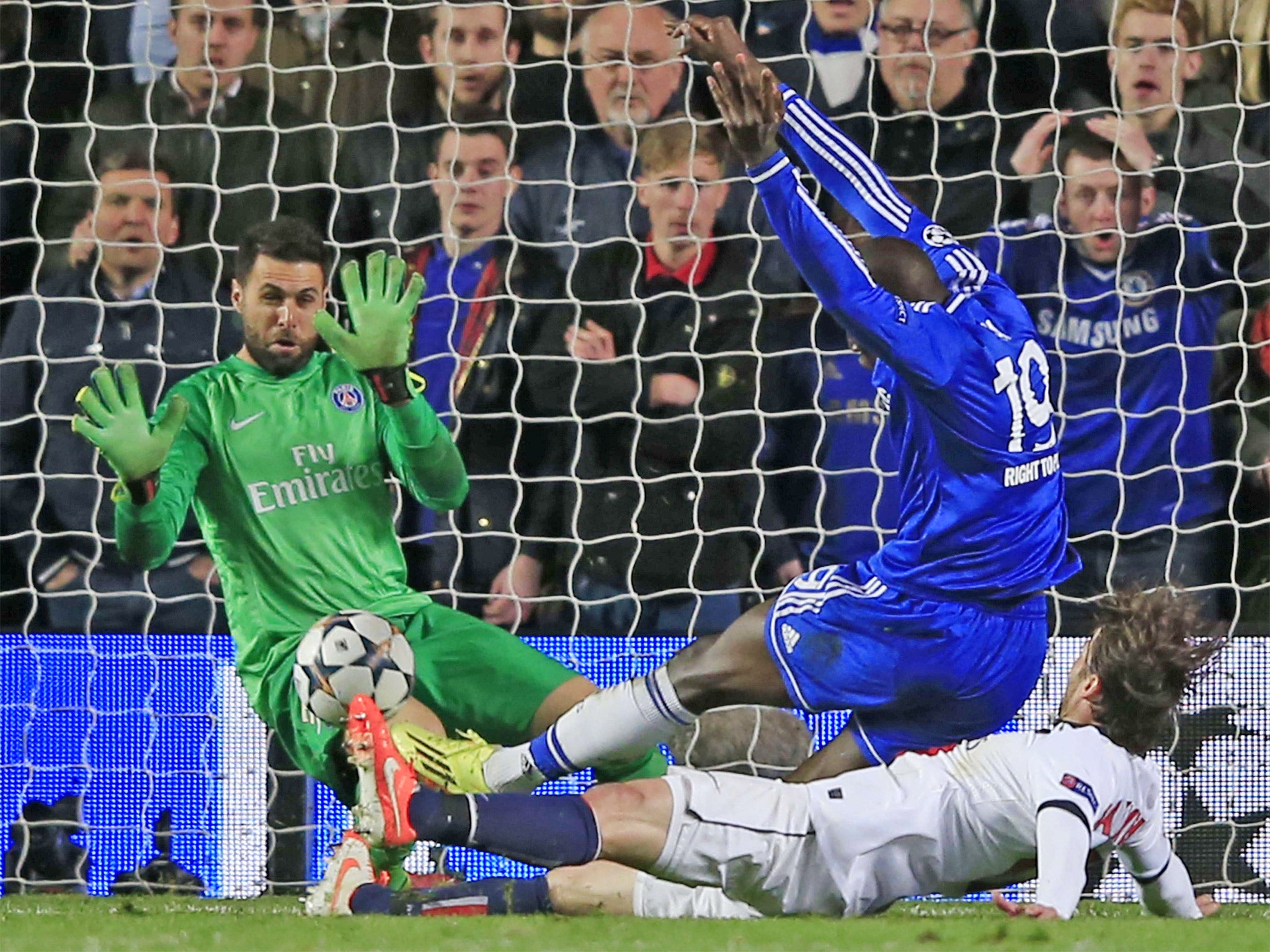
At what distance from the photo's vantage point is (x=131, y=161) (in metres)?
5.74

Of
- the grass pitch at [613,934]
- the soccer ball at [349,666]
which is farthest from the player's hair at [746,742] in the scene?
the grass pitch at [613,934]

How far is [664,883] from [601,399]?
1.90 metres

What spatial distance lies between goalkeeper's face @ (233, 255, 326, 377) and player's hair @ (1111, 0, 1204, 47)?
2474 millimetres

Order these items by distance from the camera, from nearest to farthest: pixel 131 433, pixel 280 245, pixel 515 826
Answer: pixel 515 826, pixel 131 433, pixel 280 245

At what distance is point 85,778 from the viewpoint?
5.12 metres

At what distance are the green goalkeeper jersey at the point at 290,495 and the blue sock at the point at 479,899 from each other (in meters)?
0.99

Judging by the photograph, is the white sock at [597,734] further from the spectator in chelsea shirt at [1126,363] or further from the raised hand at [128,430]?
the spectator in chelsea shirt at [1126,363]

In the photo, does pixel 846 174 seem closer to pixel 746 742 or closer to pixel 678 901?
pixel 746 742

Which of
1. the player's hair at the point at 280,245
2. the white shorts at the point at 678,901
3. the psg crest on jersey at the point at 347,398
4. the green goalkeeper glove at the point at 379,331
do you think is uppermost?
the player's hair at the point at 280,245

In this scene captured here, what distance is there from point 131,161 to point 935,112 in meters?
2.30

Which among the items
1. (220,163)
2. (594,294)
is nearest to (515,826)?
(594,294)

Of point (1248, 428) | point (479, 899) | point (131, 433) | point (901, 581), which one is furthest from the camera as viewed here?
point (1248, 428)

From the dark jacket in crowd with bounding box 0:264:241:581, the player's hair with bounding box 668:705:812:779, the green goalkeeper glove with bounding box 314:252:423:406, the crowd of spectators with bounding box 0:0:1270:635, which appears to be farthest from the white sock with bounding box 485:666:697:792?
the dark jacket in crowd with bounding box 0:264:241:581

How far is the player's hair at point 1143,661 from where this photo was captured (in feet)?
11.9
